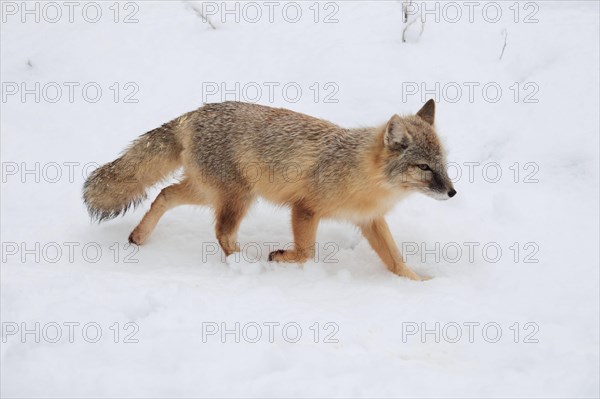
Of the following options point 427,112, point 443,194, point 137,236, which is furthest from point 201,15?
point 443,194

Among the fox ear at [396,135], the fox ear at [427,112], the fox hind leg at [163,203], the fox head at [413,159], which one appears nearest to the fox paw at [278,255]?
the fox hind leg at [163,203]

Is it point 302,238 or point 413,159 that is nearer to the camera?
point 413,159

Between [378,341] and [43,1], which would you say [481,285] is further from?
[43,1]

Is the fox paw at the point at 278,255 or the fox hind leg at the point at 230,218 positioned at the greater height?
the fox hind leg at the point at 230,218

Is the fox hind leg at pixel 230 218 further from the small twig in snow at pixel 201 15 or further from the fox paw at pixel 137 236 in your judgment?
the small twig in snow at pixel 201 15

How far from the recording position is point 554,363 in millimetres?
4121

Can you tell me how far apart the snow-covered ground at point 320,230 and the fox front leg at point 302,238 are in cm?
14

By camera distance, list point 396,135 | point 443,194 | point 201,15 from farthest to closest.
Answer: point 201,15 → point 396,135 → point 443,194

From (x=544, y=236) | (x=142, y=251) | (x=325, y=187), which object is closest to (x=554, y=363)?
(x=544, y=236)

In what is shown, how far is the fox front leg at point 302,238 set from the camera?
6.00 meters

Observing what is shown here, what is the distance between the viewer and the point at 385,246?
6152 millimetres

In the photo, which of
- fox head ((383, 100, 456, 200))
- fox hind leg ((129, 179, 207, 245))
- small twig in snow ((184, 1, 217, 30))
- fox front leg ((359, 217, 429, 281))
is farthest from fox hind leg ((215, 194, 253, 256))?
small twig in snow ((184, 1, 217, 30))

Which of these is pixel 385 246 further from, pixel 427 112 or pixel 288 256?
pixel 427 112

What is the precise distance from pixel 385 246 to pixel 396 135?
3.90 ft
